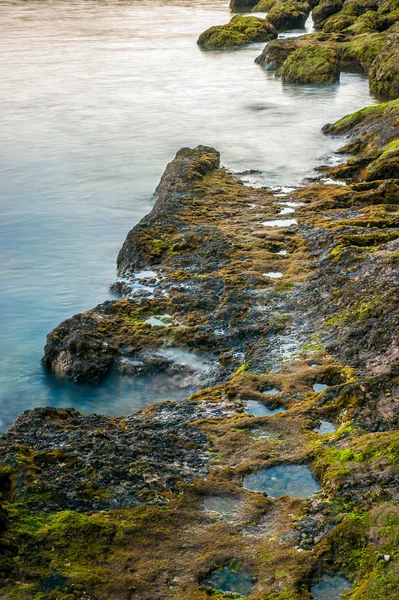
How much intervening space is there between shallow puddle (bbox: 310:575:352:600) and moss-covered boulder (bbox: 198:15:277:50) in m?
35.9

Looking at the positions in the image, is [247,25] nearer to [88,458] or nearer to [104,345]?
[104,345]

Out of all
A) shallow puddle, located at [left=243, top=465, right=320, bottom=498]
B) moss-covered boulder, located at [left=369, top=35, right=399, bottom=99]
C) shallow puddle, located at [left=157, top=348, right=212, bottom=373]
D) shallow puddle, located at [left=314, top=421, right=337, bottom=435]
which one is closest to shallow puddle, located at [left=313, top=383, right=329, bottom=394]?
shallow puddle, located at [left=314, top=421, right=337, bottom=435]

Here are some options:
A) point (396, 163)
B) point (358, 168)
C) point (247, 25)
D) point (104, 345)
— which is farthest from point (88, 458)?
→ point (247, 25)

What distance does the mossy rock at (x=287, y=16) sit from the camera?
4138 cm

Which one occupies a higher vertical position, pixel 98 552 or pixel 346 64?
pixel 346 64

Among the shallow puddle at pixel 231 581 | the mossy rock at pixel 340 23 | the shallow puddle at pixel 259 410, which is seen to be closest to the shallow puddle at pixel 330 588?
the shallow puddle at pixel 231 581

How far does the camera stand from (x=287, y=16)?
136 feet

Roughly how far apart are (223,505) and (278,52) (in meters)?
27.8

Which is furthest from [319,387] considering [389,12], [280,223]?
[389,12]

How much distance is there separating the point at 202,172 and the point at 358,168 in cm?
301

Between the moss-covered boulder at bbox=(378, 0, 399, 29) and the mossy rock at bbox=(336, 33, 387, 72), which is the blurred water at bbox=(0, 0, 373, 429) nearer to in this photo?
the mossy rock at bbox=(336, 33, 387, 72)

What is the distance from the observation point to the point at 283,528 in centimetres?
457

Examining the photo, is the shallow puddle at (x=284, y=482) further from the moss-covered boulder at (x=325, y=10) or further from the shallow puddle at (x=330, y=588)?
the moss-covered boulder at (x=325, y=10)

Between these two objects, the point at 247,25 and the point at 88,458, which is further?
the point at 247,25
